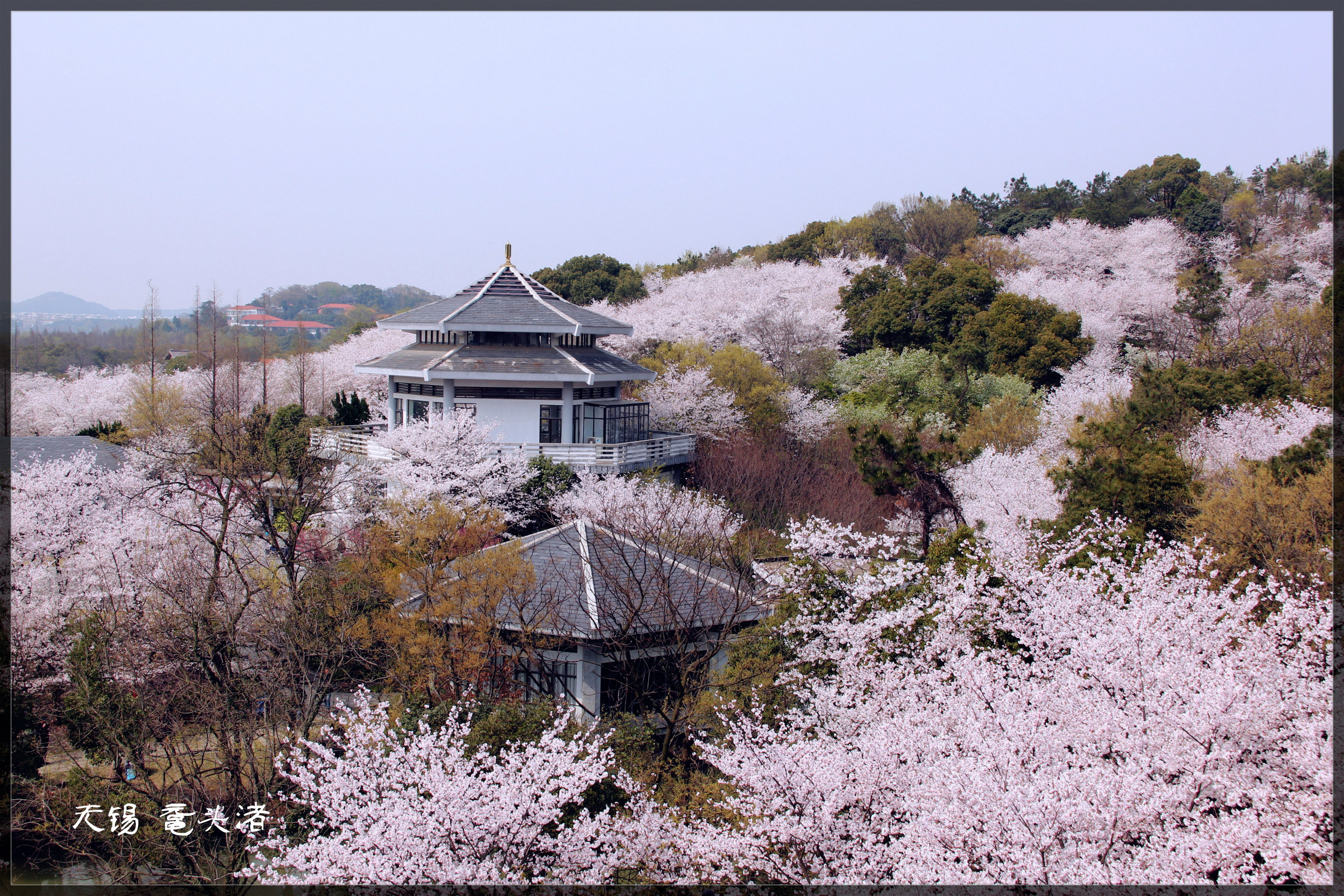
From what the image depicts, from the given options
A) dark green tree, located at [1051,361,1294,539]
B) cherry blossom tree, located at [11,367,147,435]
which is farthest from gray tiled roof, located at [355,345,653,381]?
cherry blossom tree, located at [11,367,147,435]


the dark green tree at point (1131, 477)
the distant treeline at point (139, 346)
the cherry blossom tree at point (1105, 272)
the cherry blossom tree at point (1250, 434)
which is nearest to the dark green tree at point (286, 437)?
the distant treeline at point (139, 346)

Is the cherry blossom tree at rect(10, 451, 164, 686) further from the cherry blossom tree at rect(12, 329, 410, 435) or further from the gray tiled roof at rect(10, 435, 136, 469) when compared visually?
the cherry blossom tree at rect(12, 329, 410, 435)

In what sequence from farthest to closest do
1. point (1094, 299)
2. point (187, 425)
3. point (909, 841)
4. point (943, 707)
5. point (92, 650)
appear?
point (1094, 299)
point (187, 425)
point (92, 650)
point (943, 707)
point (909, 841)

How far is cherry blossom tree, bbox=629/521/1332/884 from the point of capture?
275 inches

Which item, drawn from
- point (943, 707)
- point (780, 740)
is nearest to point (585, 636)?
point (780, 740)

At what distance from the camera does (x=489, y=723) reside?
11.3 meters

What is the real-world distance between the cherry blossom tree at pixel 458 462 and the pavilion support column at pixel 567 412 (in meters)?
1.64

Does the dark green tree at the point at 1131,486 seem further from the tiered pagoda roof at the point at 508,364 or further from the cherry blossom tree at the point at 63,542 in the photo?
the cherry blossom tree at the point at 63,542

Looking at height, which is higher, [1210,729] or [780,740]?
[1210,729]

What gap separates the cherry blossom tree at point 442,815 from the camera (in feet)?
28.2

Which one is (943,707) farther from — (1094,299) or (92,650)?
(1094,299)

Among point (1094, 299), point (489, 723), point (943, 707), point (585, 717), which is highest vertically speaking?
point (1094, 299)

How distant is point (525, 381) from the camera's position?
23.8 metres

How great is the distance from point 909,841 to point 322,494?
41.5 feet
